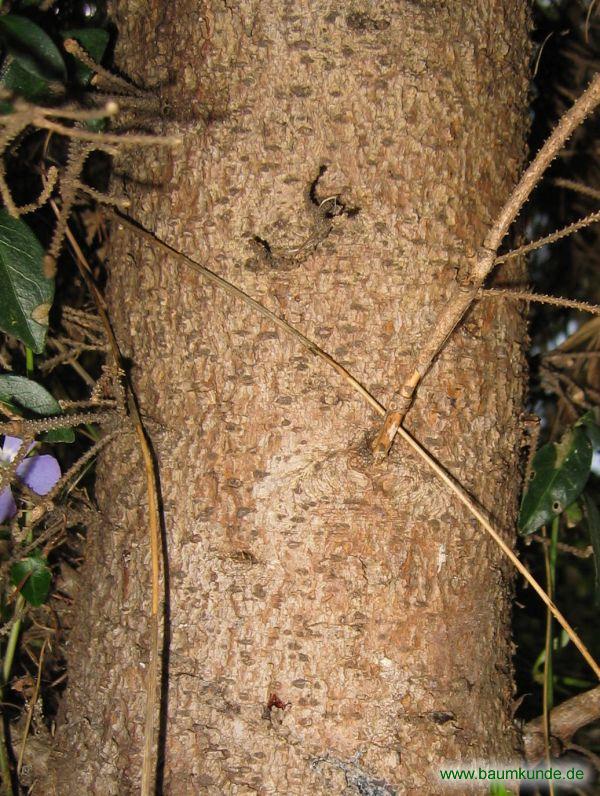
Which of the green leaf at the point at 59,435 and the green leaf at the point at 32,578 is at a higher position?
the green leaf at the point at 59,435

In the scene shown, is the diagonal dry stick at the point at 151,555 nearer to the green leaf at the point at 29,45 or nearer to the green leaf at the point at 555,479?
the green leaf at the point at 29,45

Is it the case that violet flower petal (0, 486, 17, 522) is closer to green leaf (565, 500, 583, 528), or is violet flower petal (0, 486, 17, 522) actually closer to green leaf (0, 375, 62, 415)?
green leaf (0, 375, 62, 415)

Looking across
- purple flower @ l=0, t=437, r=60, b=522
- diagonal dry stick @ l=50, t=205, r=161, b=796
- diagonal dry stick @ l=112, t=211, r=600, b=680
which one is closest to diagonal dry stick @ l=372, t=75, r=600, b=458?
diagonal dry stick @ l=112, t=211, r=600, b=680

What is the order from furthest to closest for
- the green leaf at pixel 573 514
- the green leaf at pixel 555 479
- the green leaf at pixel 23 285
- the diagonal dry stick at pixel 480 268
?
the green leaf at pixel 573 514 → the green leaf at pixel 555 479 → the green leaf at pixel 23 285 → the diagonal dry stick at pixel 480 268

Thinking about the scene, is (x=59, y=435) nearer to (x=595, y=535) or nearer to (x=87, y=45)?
(x=87, y=45)

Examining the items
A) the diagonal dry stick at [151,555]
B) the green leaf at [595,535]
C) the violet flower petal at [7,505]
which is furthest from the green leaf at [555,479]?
the violet flower petal at [7,505]

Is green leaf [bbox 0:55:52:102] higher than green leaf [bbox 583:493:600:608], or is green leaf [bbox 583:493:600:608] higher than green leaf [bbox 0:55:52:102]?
green leaf [bbox 0:55:52:102]

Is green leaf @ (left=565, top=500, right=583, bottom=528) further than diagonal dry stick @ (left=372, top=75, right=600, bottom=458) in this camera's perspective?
Yes
